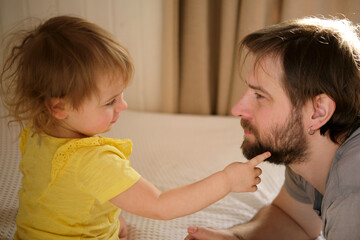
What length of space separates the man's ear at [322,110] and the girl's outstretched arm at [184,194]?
0.76 feet

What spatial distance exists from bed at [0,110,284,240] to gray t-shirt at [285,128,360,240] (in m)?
0.53

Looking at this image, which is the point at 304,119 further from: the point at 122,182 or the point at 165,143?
the point at 165,143

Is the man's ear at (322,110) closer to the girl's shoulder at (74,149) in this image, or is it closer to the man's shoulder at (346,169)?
the man's shoulder at (346,169)

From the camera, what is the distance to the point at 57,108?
1.04 m

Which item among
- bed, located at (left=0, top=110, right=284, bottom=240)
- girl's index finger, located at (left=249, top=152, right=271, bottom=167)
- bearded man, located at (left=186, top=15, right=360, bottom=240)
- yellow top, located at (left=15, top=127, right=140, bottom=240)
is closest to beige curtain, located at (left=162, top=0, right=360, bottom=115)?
bed, located at (left=0, top=110, right=284, bottom=240)

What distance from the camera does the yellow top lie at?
3.14 feet

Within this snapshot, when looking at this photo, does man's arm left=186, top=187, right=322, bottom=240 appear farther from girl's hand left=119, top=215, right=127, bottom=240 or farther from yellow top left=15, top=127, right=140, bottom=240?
yellow top left=15, top=127, right=140, bottom=240

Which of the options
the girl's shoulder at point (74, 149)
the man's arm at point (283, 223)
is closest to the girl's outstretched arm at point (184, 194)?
the girl's shoulder at point (74, 149)

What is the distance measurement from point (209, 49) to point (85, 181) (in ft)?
6.15

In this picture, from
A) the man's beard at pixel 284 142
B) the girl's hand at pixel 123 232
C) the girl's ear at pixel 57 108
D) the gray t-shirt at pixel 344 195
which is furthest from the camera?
the girl's hand at pixel 123 232

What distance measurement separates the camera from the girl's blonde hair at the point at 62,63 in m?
0.98

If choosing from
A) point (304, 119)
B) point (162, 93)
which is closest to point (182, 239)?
point (304, 119)

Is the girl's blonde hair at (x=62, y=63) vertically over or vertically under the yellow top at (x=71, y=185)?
over

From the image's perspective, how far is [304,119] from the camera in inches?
45.9
